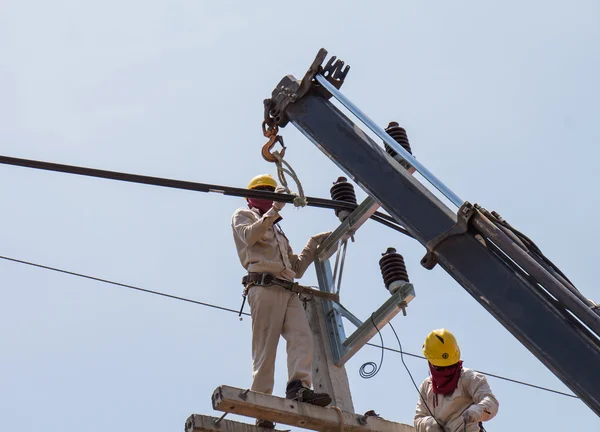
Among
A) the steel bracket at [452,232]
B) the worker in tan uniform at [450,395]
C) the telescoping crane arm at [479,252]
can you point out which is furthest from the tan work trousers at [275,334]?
the steel bracket at [452,232]

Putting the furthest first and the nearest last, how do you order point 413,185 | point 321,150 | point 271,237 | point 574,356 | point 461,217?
point 271,237, point 321,150, point 413,185, point 461,217, point 574,356

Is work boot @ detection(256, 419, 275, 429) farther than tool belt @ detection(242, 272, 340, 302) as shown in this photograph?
No

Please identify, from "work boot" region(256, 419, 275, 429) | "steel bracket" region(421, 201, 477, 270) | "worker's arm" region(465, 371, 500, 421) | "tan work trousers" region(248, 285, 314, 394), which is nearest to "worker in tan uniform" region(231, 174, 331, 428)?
"tan work trousers" region(248, 285, 314, 394)

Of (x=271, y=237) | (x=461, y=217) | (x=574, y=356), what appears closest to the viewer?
(x=574, y=356)

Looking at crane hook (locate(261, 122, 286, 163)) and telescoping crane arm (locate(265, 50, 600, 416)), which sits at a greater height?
crane hook (locate(261, 122, 286, 163))

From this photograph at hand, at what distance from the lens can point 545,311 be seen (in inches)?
257

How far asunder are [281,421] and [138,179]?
6.57ft

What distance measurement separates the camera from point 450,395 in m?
8.33

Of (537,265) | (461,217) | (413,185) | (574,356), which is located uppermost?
(413,185)

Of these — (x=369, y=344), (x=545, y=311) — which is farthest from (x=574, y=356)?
(x=369, y=344)

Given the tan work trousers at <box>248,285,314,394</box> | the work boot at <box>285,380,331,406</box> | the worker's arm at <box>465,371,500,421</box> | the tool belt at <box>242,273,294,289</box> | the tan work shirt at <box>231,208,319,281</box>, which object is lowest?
the worker's arm at <box>465,371,500,421</box>

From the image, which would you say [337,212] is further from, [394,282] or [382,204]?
[382,204]

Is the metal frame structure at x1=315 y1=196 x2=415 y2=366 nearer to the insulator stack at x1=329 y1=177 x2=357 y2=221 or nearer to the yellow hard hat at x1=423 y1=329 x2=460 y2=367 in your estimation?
the insulator stack at x1=329 y1=177 x2=357 y2=221

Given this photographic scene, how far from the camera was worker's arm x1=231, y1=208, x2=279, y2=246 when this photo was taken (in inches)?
355
